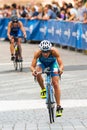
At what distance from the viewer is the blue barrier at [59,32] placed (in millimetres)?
24812

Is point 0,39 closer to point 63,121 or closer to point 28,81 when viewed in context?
point 28,81

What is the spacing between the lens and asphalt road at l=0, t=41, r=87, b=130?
10.6 meters

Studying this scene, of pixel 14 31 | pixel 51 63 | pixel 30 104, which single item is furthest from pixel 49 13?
pixel 51 63

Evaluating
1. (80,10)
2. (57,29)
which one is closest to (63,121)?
(80,10)

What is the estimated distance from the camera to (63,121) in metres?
10.8

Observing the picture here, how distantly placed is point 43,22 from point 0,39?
23.1ft

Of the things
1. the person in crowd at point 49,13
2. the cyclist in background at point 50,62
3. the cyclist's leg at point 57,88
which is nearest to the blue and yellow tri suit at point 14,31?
the cyclist in background at point 50,62

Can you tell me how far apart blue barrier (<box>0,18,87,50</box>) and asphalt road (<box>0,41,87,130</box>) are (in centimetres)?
389

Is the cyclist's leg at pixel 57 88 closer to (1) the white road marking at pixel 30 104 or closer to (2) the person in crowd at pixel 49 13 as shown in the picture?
(1) the white road marking at pixel 30 104

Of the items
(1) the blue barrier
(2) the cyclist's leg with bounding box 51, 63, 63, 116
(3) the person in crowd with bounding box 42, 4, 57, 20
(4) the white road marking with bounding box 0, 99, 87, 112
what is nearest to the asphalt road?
(4) the white road marking with bounding box 0, 99, 87, 112

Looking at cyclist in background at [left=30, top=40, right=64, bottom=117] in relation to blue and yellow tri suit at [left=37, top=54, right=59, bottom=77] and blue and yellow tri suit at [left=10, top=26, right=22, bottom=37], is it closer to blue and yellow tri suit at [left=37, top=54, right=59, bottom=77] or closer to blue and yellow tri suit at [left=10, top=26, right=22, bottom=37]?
blue and yellow tri suit at [left=37, top=54, right=59, bottom=77]

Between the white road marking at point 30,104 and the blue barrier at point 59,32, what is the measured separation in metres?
11.3

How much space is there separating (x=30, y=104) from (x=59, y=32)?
1545 cm

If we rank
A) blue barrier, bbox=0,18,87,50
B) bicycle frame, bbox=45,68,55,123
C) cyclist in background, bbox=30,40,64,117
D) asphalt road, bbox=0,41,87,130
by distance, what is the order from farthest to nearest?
1. blue barrier, bbox=0,18,87,50
2. cyclist in background, bbox=30,40,64,117
3. bicycle frame, bbox=45,68,55,123
4. asphalt road, bbox=0,41,87,130
